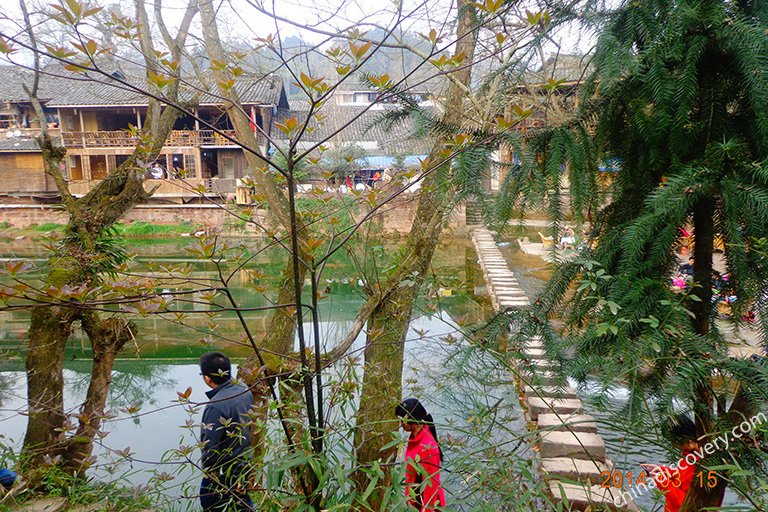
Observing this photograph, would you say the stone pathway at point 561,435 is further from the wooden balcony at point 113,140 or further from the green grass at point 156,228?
the wooden balcony at point 113,140

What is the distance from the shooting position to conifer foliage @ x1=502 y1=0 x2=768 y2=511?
131 centimetres

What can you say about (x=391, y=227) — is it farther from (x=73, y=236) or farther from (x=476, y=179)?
(x=476, y=179)

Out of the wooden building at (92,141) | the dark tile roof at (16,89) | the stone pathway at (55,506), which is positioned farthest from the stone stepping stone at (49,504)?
the dark tile roof at (16,89)

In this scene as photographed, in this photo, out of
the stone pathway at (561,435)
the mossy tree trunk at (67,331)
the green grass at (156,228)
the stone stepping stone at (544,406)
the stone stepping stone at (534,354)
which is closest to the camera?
the stone pathway at (561,435)

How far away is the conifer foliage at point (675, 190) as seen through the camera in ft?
4.30

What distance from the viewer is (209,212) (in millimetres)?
16438

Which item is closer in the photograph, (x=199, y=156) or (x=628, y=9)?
(x=628, y=9)

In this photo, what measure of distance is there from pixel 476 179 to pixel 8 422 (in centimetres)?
503

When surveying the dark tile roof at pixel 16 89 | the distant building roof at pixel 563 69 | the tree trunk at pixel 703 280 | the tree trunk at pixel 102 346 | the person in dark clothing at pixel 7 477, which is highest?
the dark tile roof at pixel 16 89

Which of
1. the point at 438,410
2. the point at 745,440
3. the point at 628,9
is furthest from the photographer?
the point at 438,410

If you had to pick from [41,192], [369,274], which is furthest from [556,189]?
[41,192]

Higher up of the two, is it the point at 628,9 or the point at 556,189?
the point at 628,9

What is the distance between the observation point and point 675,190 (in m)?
1.33

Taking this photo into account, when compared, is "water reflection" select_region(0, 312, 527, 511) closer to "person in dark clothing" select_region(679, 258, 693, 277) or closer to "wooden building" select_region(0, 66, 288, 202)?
"person in dark clothing" select_region(679, 258, 693, 277)
